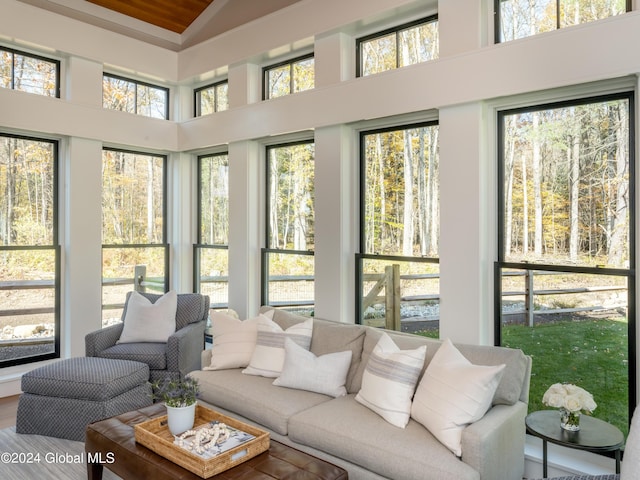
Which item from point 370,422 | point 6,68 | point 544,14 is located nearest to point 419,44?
point 544,14

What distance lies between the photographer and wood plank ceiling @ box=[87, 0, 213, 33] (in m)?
5.12

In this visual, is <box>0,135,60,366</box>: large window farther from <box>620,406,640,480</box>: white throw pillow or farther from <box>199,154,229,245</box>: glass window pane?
<box>620,406,640,480</box>: white throw pillow

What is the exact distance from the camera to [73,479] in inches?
114

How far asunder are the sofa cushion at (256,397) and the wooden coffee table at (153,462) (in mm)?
365

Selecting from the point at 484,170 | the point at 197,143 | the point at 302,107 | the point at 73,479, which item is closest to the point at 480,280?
the point at 484,170

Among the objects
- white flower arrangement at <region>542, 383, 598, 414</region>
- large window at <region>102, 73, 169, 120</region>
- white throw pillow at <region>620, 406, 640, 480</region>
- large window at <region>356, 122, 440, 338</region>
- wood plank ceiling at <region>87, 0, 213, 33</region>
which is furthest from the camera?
large window at <region>102, 73, 169, 120</region>

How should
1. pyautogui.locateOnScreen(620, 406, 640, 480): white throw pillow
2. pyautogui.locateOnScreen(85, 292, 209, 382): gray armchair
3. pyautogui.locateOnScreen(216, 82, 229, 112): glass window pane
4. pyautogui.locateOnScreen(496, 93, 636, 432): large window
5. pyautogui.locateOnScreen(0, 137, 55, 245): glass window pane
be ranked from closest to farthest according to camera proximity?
pyautogui.locateOnScreen(620, 406, 640, 480): white throw pillow, pyautogui.locateOnScreen(496, 93, 636, 432): large window, pyautogui.locateOnScreen(85, 292, 209, 382): gray armchair, pyautogui.locateOnScreen(0, 137, 55, 245): glass window pane, pyautogui.locateOnScreen(216, 82, 229, 112): glass window pane

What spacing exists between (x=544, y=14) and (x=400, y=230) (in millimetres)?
1857

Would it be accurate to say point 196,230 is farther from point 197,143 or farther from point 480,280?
point 480,280

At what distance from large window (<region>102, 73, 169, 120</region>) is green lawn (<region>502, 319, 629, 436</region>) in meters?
4.78

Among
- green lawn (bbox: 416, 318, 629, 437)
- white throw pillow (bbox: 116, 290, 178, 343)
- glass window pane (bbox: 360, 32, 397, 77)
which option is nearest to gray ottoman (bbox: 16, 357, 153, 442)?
white throw pillow (bbox: 116, 290, 178, 343)

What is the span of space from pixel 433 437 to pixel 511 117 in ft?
7.37

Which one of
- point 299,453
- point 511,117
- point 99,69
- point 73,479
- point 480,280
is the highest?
point 99,69

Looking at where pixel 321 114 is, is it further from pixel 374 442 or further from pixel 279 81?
pixel 374 442
